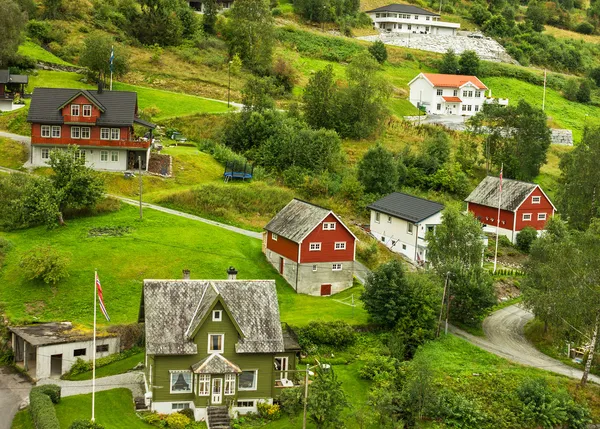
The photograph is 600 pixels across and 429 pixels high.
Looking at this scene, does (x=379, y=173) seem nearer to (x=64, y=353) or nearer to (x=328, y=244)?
(x=328, y=244)

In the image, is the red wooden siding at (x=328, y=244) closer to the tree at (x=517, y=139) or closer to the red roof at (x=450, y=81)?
the tree at (x=517, y=139)

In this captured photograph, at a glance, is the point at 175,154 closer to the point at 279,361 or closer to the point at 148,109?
the point at 148,109

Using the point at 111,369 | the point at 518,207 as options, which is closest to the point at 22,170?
the point at 111,369

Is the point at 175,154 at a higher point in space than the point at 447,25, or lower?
lower

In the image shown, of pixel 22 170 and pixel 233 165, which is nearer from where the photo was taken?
pixel 22 170

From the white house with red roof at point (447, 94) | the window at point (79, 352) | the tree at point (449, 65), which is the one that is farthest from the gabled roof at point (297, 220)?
the tree at point (449, 65)

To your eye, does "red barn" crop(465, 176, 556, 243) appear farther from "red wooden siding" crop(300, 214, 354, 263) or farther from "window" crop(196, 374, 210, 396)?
"window" crop(196, 374, 210, 396)

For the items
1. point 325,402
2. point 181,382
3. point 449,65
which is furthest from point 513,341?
point 449,65
